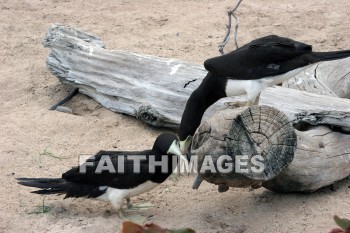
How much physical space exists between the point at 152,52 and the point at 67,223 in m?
2.86

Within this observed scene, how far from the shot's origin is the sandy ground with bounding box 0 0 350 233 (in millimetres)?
4090

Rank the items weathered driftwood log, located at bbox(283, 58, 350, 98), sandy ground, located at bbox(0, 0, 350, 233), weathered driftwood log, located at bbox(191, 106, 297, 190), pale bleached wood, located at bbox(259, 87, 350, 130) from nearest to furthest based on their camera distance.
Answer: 1. weathered driftwood log, located at bbox(191, 106, 297, 190)
2. sandy ground, located at bbox(0, 0, 350, 233)
3. pale bleached wood, located at bbox(259, 87, 350, 130)
4. weathered driftwood log, located at bbox(283, 58, 350, 98)

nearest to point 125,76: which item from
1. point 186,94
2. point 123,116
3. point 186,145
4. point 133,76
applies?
point 133,76

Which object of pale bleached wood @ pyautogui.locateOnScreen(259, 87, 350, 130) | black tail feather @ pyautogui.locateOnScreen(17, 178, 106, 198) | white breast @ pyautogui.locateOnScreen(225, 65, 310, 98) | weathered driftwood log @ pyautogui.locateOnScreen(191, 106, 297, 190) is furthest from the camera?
white breast @ pyautogui.locateOnScreen(225, 65, 310, 98)

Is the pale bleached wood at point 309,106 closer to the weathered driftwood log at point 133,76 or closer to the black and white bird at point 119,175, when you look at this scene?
the weathered driftwood log at point 133,76

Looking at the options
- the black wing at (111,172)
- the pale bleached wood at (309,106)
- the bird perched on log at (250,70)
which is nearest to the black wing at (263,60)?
the bird perched on log at (250,70)

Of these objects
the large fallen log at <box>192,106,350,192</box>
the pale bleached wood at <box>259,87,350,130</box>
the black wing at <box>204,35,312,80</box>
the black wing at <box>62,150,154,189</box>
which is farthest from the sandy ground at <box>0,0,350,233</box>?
the black wing at <box>204,35,312,80</box>

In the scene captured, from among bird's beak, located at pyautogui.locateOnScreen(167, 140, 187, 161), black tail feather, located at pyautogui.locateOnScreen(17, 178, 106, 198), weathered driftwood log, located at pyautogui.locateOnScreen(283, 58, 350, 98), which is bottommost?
black tail feather, located at pyautogui.locateOnScreen(17, 178, 106, 198)

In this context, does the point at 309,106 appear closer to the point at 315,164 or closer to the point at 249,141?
the point at 315,164

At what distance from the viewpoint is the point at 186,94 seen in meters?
5.18

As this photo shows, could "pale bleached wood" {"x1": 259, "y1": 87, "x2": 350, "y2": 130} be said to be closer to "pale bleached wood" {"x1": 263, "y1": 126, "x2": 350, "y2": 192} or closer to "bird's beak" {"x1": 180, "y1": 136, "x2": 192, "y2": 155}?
"pale bleached wood" {"x1": 263, "y1": 126, "x2": 350, "y2": 192}

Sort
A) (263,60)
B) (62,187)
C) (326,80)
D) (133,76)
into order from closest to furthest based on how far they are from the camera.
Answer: (62,187)
(263,60)
(326,80)
(133,76)

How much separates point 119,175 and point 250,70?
1.18m

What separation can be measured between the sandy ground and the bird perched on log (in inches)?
20.8
